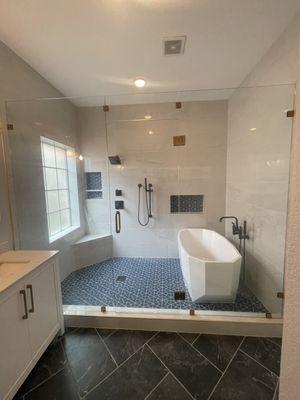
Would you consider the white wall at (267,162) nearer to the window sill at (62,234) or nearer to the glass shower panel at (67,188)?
the glass shower panel at (67,188)

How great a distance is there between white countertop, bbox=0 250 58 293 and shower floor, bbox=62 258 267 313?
0.89 meters

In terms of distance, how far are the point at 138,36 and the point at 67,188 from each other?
233cm

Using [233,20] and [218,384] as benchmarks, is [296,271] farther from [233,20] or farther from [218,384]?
[233,20]

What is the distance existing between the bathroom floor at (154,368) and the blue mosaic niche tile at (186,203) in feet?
6.53

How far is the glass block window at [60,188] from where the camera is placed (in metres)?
2.73

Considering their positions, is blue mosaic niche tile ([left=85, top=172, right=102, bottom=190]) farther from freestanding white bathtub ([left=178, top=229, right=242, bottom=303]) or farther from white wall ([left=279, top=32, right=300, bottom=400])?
white wall ([left=279, top=32, right=300, bottom=400])

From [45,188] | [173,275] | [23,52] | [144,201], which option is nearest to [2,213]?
[45,188]

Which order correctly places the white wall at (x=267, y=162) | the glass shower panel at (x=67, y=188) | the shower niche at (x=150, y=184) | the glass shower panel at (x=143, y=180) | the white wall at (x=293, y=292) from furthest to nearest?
the glass shower panel at (x=143, y=180) → the shower niche at (x=150, y=184) → the glass shower panel at (x=67, y=188) → the white wall at (x=267, y=162) → the white wall at (x=293, y=292)

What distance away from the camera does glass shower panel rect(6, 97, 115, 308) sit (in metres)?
2.20

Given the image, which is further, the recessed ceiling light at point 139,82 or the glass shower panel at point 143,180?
the glass shower panel at point 143,180

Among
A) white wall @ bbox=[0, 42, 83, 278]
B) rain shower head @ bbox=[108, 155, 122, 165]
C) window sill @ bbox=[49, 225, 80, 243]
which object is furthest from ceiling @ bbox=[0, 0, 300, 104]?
window sill @ bbox=[49, 225, 80, 243]

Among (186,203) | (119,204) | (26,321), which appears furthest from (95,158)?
(26,321)

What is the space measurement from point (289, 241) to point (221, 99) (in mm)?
3337

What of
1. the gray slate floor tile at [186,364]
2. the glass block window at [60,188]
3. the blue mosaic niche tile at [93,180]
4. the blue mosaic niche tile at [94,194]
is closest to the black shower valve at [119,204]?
the blue mosaic niche tile at [94,194]
